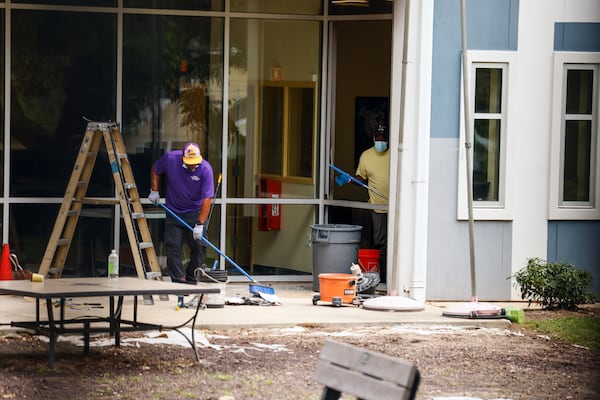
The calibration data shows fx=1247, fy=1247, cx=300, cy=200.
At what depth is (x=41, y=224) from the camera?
1512 centimetres

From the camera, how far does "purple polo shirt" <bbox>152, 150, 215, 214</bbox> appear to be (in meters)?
14.0

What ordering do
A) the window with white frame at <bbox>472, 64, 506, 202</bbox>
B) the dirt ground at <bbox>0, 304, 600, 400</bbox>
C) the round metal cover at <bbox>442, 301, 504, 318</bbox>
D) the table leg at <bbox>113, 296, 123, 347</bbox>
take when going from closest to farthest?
the dirt ground at <bbox>0, 304, 600, 400</bbox> < the table leg at <bbox>113, 296, 123, 347</bbox> < the round metal cover at <bbox>442, 301, 504, 318</bbox> < the window with white frame at <bbox>472, 64, 506, 202</bbox>

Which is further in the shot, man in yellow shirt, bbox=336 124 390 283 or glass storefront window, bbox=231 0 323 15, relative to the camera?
glass storefront window, bbox=231 0 323 15

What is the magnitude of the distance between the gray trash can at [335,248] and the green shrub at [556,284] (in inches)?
78.7

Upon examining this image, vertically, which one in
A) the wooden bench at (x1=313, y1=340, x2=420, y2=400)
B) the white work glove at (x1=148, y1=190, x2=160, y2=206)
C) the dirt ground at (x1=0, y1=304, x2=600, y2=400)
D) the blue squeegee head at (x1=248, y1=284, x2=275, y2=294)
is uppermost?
the white work glove at (x1=148, y1=190, x2=160, y2=206)

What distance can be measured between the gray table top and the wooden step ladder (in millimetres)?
2528

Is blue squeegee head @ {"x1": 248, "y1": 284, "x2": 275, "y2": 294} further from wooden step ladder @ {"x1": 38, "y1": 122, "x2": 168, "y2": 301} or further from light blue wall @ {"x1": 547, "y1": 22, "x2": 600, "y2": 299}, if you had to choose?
light blue wall @ {"x1": 547, "y1": 22, "x2": 600, "y2": 299}

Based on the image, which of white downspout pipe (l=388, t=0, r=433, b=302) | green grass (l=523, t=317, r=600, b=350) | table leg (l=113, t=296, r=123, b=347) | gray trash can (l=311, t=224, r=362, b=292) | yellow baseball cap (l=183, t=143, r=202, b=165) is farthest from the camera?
gray trash can (l=311, t=224, r=362, b=292)

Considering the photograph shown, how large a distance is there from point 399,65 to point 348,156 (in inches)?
84.7

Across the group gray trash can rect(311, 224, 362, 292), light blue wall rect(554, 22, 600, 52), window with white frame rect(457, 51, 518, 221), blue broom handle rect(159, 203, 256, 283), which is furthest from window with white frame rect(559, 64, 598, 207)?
blue broom handle rect(159, 203, 256, 283)

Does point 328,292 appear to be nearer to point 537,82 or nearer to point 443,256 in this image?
point 443,256

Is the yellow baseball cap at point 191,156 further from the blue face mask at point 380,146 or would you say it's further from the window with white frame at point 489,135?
the window with white frame at point 489,135

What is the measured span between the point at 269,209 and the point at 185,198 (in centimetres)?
213

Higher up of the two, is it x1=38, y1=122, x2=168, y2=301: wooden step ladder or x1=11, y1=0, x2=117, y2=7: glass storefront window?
x1=11, y1=0, x2=117, y2=7: glass storefront window
